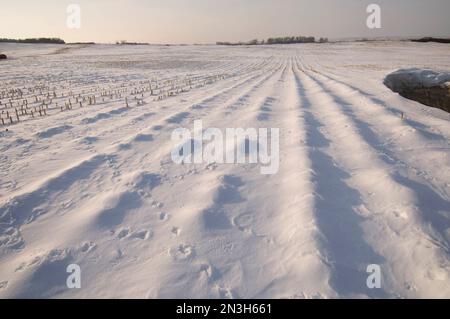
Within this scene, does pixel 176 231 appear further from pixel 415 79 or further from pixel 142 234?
pixel 415 79

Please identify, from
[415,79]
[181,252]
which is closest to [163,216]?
[181,252]

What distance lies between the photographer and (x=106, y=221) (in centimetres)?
242

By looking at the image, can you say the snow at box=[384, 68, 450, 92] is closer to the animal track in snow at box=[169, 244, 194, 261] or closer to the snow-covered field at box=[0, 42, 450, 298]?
the snow-covered field at box=[0, 42, 450, 298]

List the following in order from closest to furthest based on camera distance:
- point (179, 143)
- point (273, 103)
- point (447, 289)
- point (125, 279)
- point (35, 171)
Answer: point (447, 289)
point (125, 279)
point (35, 171)
point (179, 143)
point (273, 103)

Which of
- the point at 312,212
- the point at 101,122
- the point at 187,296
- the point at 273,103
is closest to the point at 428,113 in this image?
the point at 273,103

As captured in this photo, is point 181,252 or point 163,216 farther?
point 163,216

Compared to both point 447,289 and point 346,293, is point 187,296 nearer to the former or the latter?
point 346,293

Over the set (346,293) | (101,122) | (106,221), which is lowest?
(346,293)

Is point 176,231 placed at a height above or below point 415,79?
below

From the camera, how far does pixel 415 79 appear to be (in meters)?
6.80

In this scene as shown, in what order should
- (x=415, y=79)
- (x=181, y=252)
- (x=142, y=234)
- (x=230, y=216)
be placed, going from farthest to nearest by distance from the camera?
(x=415, y=79)
(x=230, y=216)
(x=142, y=234)
(x=181, y=252)

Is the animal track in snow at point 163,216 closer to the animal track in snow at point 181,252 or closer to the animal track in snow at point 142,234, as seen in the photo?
the animal track in snow at point 142,234

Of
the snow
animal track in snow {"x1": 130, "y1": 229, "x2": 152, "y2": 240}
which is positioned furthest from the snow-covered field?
the snow
